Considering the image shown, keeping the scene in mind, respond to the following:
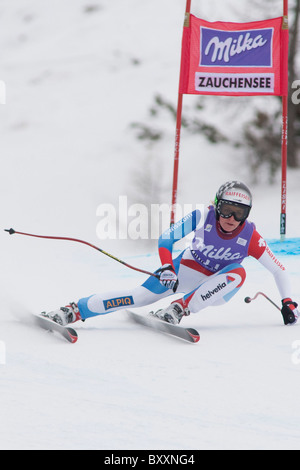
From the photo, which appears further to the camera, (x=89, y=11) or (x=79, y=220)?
(x=89, y=11)

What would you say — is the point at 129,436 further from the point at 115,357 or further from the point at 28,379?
the point at 115,357

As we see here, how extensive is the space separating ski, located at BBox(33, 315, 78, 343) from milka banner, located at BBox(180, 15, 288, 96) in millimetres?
5208

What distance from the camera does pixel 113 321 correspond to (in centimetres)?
505

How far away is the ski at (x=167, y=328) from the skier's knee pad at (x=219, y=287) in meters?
0.25

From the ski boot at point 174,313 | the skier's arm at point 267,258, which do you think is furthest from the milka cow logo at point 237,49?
the ski boot at point 174,313

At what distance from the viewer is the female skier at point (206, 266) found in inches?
178

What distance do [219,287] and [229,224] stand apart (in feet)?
1.47

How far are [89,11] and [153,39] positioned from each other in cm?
578

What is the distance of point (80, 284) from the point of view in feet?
23.9

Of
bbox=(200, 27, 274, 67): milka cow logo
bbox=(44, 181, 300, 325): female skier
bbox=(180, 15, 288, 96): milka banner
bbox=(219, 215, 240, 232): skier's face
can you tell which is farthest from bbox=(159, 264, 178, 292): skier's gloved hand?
bbox=(200, 27, 274, 67): milka cow logo

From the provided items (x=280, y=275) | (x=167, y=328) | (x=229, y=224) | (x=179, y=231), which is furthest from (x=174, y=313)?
(x=280, y=275)

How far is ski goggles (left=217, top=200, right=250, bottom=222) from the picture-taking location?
450cm

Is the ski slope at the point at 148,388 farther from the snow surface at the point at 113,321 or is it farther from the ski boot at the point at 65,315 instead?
the ski boot at the point at 65,315
